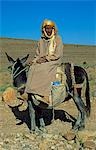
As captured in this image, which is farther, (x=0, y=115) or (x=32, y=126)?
(x=0, y=115)

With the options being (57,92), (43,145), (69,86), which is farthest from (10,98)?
(43,145)

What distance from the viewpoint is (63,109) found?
446 inches

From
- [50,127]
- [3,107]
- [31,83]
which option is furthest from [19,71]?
[3,107]

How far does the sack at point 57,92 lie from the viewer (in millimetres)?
8656

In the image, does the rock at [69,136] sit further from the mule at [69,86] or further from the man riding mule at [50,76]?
the mule at [69,86]

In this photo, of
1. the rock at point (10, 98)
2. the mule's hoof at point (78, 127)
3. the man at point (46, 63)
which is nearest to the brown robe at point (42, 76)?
the man at point (46, 63)

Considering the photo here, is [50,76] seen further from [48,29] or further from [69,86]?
[48,29]

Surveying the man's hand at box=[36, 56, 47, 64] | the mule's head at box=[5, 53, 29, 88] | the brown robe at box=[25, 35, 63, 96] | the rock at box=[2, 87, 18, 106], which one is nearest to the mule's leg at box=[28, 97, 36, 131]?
the brown robe at box=[25, 35, 63, 96]

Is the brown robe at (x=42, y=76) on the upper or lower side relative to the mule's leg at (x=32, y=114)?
upper

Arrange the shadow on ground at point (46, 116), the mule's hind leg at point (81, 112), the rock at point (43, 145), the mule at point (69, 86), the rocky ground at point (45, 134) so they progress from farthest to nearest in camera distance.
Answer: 1. the shadow on ground at point (46, 116)
2. the mule's hind leg at point (81, 112)
3. the mule at point (69, 86)
4. the rocky ground at point (45, 134)
5. the rock at point (43, 145)

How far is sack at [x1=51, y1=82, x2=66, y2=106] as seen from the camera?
8.66 metres

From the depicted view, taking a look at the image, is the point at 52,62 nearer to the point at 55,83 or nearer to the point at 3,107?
the point at 55,83

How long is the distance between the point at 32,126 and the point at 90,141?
5.36 ft

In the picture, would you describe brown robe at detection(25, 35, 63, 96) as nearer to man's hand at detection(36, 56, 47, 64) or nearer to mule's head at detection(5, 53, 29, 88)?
man's hand at detection(36, 56, 47, 64)
